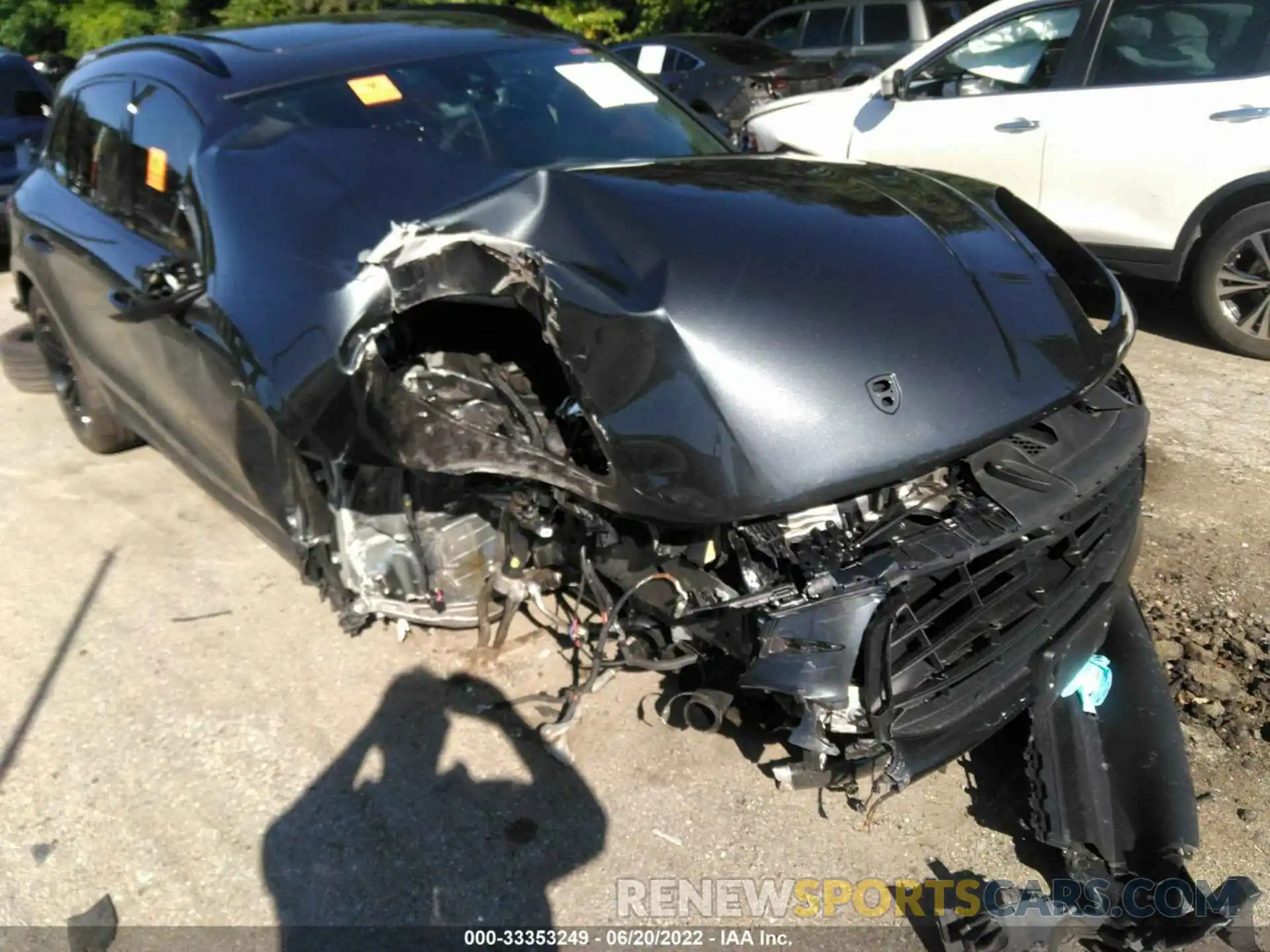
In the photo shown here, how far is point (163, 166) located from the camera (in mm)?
3273

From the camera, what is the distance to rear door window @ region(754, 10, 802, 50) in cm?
1116

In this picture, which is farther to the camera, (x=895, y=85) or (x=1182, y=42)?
(x=895, y=85)

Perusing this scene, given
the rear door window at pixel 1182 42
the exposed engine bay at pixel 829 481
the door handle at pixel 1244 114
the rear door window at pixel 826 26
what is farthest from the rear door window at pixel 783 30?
the exposed engine bay at pixel 829 481

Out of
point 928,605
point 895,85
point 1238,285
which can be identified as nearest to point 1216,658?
point 928,605

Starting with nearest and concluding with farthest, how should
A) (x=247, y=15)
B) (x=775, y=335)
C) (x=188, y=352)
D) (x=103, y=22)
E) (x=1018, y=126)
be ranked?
1. (x=775, y=335)
2. (x=188, y=352)
3. (x=1018, y=126)
4. (x=247, y=15)
5. (x=103, y=22)

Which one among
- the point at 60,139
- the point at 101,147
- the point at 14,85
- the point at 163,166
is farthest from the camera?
the point at 14,85

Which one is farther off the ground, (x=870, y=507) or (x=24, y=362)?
(x=870, y=507)

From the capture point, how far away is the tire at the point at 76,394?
4.39 meters

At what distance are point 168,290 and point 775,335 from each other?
1.83 metres

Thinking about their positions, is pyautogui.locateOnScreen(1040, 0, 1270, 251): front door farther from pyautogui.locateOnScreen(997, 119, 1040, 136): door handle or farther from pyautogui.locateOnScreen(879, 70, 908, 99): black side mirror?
pyautogui.locateOnScreen(879, 70, 908, 99): black side mirror

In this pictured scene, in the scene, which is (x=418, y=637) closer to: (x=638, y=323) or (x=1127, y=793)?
(x=638, y=323)

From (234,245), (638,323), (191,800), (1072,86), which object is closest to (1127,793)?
(638,323)

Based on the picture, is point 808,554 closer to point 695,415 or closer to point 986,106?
point 695,415

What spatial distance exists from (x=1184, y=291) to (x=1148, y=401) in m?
1.64
